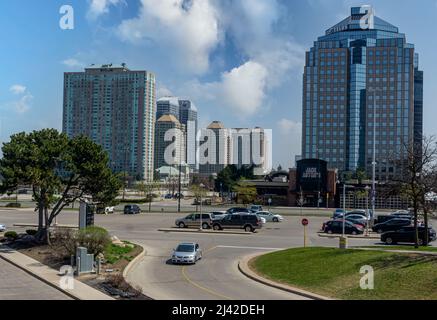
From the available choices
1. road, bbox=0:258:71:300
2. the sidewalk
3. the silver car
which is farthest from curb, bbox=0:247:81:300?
the silver car

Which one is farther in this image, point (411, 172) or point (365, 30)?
point (365, 30)

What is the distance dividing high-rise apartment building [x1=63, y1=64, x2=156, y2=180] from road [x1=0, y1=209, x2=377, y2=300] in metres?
86.9

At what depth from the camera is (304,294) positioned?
20.4m

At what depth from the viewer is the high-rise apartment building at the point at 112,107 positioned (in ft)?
465

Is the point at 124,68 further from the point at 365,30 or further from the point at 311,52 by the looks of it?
the point at 365,30

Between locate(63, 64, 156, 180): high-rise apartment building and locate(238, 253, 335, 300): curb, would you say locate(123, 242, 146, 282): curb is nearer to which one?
locate(238, 253, 335, 300): curb

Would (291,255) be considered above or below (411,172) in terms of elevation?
below

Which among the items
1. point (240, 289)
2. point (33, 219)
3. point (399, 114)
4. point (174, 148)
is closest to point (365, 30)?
point (399, 114)

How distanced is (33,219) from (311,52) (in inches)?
4552

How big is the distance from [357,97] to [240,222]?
112 meters

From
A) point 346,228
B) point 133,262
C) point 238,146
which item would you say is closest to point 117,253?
point 133,262

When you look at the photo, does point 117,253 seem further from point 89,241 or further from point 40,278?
point 40,278

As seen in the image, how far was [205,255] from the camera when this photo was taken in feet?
105

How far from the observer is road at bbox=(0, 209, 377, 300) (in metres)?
21.2
